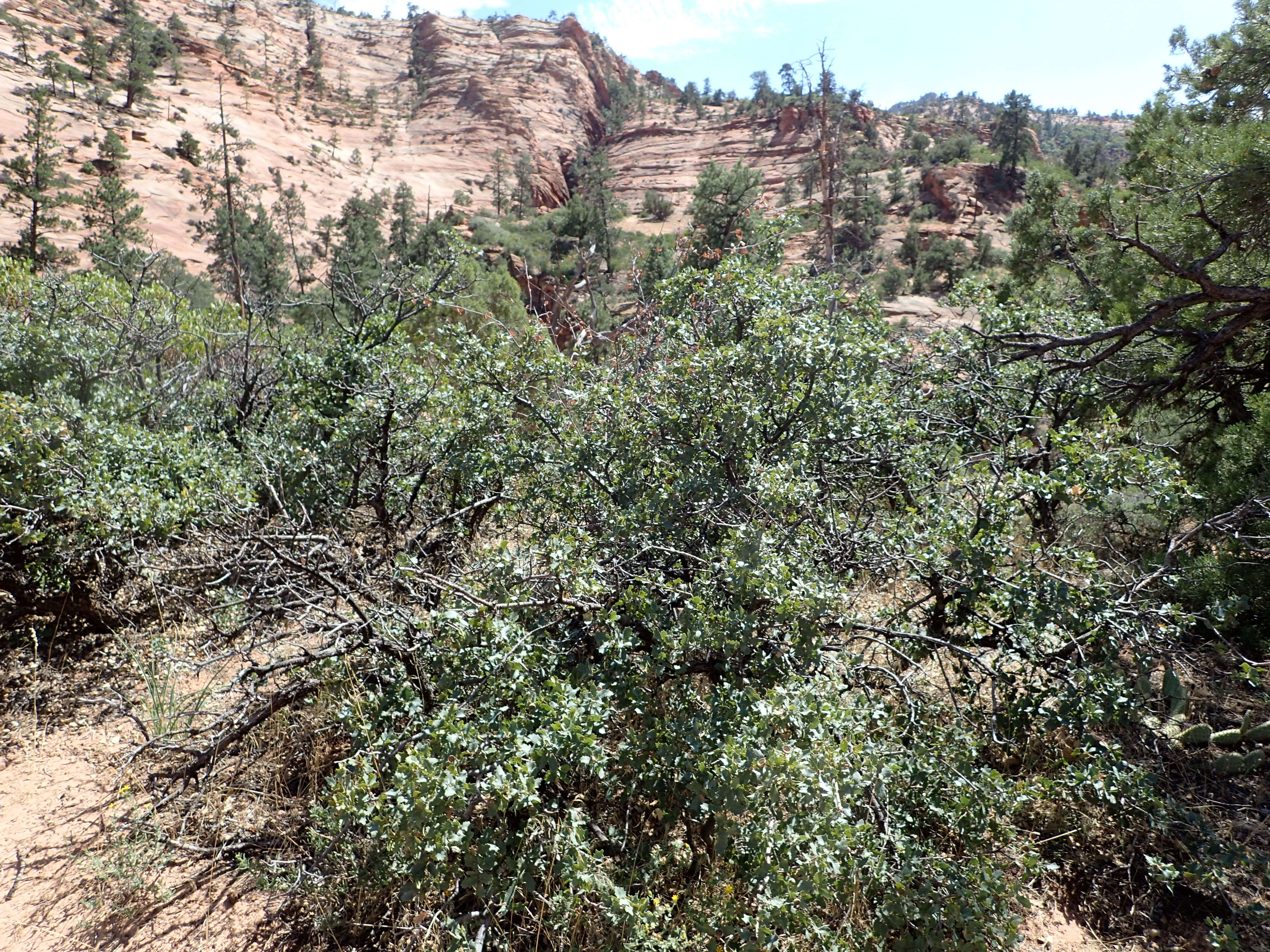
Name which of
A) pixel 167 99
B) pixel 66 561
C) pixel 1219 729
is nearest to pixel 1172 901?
pixel 1219 729

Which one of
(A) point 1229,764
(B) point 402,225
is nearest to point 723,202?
(B) point 402,225

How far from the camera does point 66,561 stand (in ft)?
15.2

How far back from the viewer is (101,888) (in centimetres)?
336

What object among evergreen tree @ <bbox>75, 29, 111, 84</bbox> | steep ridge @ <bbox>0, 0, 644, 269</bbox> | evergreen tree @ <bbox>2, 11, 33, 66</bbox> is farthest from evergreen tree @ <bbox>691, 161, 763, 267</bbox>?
evergreen tree @ <bbox>2, 11, 33, 66</bbox>

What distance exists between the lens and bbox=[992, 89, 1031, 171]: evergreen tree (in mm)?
36875

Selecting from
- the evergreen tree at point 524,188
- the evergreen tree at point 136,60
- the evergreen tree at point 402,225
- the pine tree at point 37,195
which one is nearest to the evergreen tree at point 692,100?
the evergreen tree at point 524,188

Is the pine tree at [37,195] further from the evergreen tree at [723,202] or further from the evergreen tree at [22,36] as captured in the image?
the evergreen tree at [723,202]

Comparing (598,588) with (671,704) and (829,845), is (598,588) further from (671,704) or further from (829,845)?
(829,845)

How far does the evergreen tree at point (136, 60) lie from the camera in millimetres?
34531

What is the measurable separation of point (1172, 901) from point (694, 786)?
110 inches

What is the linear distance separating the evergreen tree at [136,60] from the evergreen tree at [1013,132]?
46.7m

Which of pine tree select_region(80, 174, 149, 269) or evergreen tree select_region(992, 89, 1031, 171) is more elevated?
evergreen tree select_region(992, 89, 1031, 171)

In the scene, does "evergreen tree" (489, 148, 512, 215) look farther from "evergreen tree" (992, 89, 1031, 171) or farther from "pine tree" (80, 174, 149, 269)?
"evergreen tree" (992, 89, 1031, 171)

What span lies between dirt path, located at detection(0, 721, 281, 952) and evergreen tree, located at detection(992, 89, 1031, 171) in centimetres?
4442
